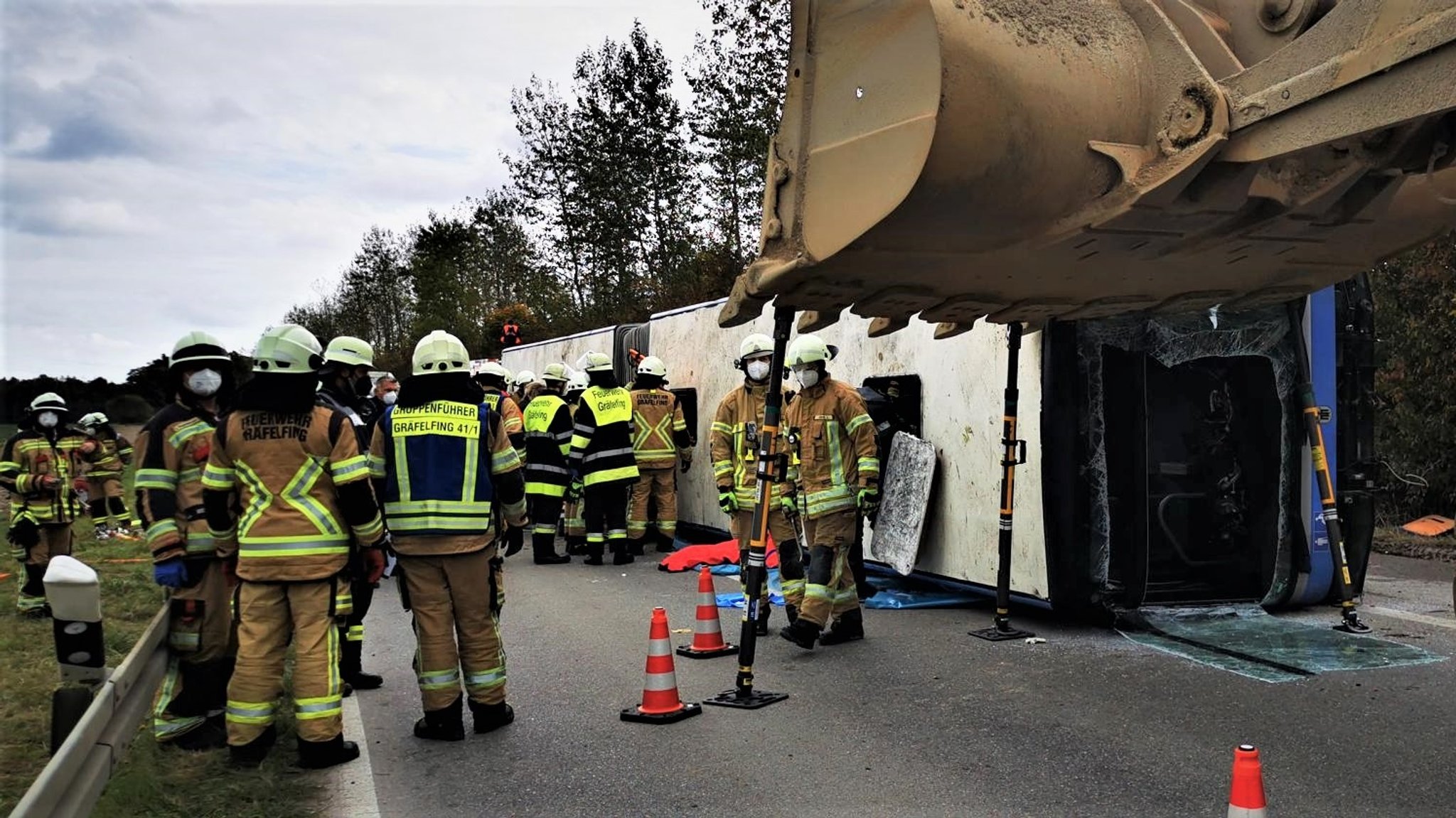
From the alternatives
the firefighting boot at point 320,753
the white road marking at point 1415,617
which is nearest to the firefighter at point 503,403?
the firefighting boot at point 320,753

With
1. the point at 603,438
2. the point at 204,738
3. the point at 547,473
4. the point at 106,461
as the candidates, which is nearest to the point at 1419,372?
the point at 603,438

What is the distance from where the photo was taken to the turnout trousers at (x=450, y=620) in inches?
209

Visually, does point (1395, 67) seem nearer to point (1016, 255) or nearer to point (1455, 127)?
point (1455, 127)

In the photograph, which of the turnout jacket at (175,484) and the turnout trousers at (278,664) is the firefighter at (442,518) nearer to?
the turnout trousers at (278,664)

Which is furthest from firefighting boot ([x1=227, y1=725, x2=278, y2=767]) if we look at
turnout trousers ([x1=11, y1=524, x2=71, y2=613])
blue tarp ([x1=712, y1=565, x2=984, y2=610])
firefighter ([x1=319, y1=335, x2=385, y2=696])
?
turnout trousers ([x1=11, y1=524, x2=71, y2=613])

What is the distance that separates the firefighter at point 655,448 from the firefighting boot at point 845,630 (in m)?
4.91

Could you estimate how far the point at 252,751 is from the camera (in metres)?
4.86

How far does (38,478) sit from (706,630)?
19.0 feet

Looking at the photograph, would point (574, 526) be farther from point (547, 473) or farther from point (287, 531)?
point (287, 531)

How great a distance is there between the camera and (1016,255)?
4.21m

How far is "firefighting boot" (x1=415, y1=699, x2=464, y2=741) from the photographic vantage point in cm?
535

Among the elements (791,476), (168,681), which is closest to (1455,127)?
(791,476)

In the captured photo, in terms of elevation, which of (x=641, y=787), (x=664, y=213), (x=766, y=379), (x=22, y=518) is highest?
(x=664, y=213)

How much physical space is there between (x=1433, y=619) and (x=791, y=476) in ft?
14.0
